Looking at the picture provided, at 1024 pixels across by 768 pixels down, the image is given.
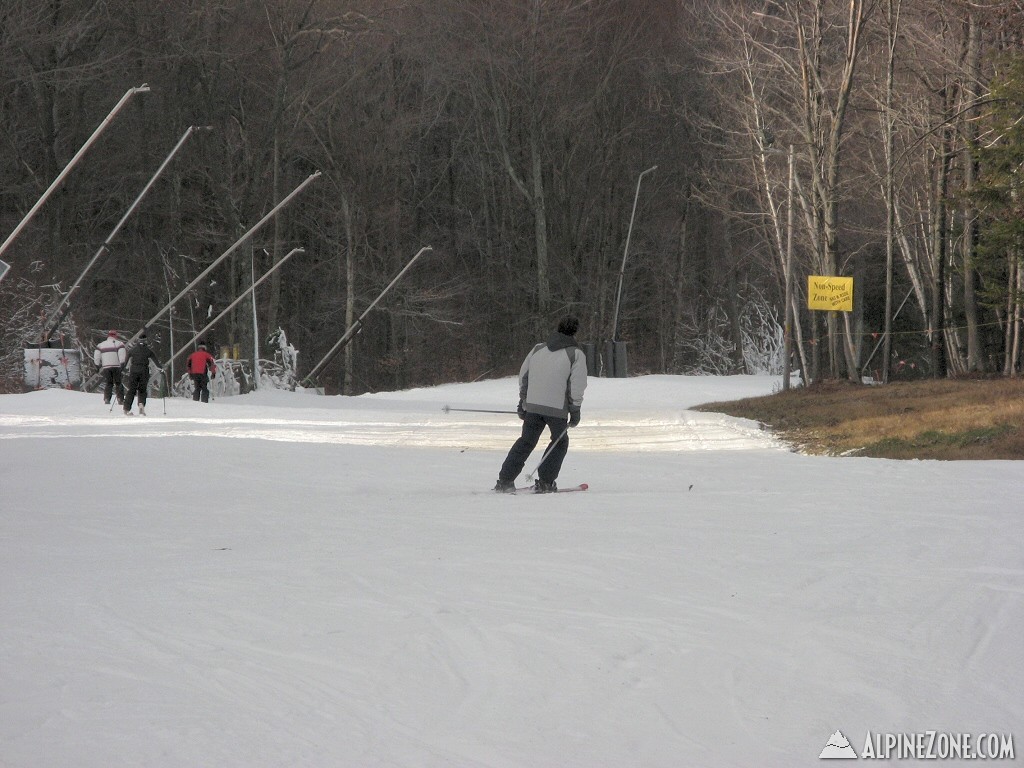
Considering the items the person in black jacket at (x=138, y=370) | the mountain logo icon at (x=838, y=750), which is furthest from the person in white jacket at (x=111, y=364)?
the mountain logo icon at (x=838, y=750)

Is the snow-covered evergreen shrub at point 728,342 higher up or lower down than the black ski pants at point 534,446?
higher up

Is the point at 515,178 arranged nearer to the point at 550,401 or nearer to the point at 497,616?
the point at 550,401

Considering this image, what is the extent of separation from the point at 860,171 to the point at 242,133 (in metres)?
21.9

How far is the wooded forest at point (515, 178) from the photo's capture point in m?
36.9

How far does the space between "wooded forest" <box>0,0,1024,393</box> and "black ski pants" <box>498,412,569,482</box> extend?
18.6m

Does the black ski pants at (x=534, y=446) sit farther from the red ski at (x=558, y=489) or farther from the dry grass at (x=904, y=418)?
the dry grass at (x=904, y=418)

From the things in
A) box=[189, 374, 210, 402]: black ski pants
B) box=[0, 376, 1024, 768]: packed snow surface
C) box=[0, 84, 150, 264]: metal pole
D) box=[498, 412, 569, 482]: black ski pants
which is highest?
box=[0, 84, 150, 264]: metal pole

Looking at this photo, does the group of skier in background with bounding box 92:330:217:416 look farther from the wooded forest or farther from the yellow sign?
the yellow sign

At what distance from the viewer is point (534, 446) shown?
14375 millimetres

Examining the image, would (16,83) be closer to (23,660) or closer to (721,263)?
(721,263)

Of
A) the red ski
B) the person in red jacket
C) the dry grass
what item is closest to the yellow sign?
the dry grass

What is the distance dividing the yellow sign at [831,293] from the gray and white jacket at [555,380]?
20374 mm

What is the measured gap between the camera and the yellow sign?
1320 inches

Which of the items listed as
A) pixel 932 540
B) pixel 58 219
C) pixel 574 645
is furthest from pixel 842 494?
pixel 58 219
